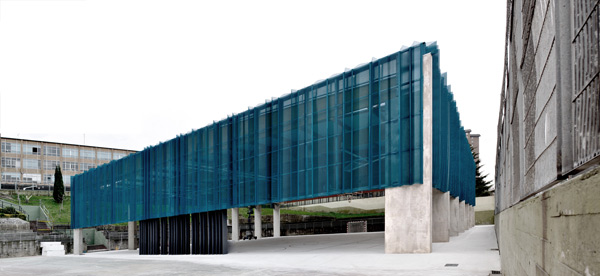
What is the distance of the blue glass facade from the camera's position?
27.8m

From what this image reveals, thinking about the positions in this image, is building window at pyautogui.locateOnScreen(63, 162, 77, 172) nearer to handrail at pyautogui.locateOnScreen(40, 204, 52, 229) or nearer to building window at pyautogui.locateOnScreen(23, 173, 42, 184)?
building window at pyautogui.locateOnScreen(23, 173, 42, 184)

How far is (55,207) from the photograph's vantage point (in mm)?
89938

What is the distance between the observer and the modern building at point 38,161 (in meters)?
99.2

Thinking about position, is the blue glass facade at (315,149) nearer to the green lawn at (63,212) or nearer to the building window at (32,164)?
the green lawn at (63,212)

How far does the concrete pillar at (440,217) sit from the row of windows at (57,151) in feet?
302

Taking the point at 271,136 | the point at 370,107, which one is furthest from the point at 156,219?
the point at 370,107

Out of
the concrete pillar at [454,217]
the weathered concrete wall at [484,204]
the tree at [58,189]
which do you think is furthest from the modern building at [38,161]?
the concrete pillar at [454,217]

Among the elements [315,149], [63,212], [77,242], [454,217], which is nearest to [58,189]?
[63,212]

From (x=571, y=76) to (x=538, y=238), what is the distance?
1.75 meters

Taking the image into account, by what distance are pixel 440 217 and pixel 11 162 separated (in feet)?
304

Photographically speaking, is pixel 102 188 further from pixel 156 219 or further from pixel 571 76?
pixel 571 76

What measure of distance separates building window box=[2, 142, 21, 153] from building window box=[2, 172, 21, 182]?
452 centimetres

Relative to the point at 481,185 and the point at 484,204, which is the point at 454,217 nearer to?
the point at 484,204

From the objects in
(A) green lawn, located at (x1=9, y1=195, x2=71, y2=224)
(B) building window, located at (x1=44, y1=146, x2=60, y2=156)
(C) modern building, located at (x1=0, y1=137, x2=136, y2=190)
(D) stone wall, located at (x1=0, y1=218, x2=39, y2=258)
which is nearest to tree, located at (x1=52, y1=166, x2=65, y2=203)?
(A) green lawn, located at (x1=9, y1=195, x2=71, y2=224)
